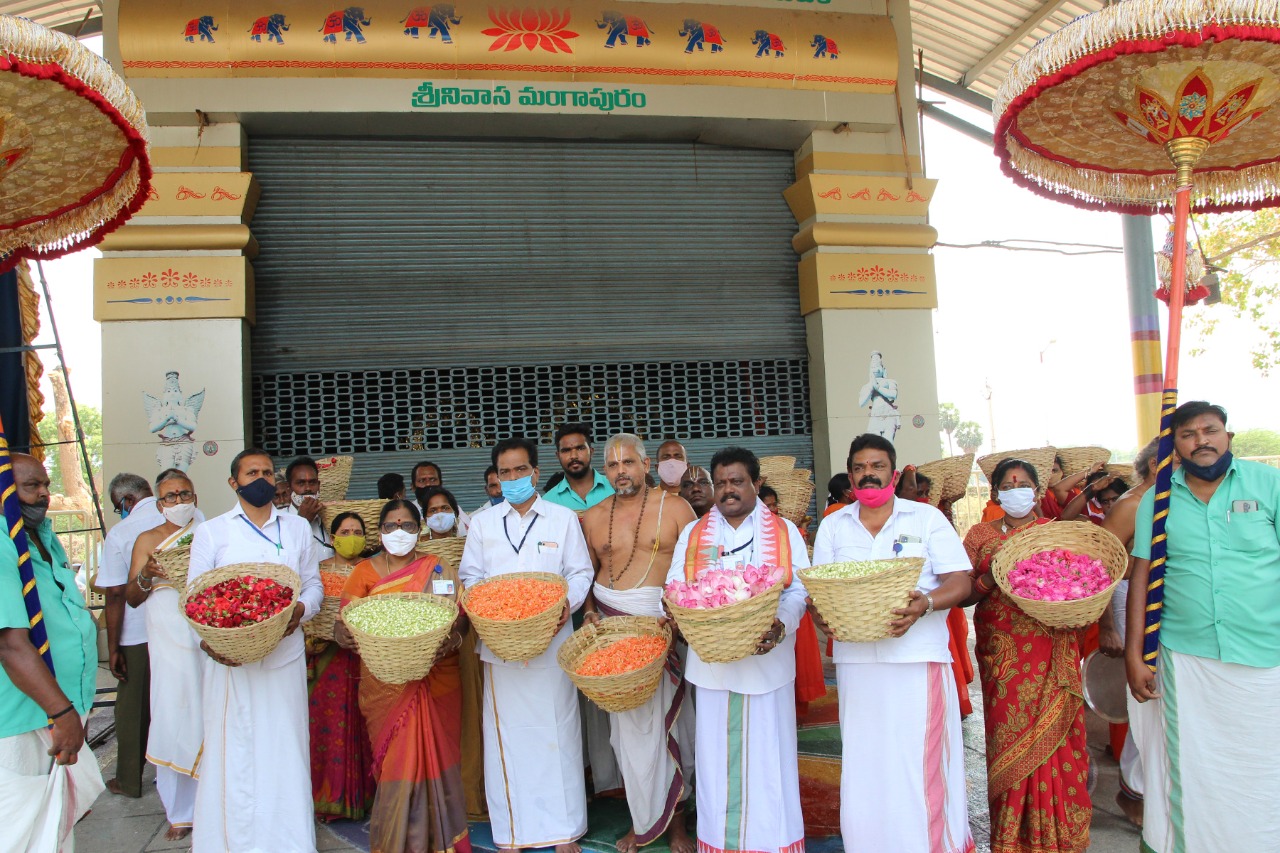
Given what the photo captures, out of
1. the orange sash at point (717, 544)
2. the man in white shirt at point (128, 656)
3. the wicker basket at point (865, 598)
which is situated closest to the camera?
the wicker basket at point (865, 598)

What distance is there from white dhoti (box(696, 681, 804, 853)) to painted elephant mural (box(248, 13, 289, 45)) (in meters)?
6.60

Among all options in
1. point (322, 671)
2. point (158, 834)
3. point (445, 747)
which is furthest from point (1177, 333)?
point (158, 834)

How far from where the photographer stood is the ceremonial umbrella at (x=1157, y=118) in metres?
3.18

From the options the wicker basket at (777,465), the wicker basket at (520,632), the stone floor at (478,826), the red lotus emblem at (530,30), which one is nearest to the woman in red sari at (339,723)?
the stone floor at (478,826)

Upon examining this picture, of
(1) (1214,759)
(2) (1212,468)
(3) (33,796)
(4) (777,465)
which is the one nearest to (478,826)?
(3) (33,796)

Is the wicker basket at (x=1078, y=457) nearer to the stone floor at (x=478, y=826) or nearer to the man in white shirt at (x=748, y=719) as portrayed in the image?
the stone floor at (x=478, y=826)

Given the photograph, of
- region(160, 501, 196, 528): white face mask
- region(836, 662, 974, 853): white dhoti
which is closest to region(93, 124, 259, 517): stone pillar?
region(160, 501, 196, 528): white face mask

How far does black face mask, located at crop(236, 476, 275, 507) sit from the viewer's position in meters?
4.11

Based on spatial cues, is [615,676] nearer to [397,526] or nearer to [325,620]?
[397,526]

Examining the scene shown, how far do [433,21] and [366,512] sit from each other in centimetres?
461

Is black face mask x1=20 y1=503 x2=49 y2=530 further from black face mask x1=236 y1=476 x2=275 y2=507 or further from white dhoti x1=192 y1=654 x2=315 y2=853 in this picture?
white dhoti x1=192 y1=654 x2=315 y2=853

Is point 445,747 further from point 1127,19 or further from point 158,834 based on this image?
point 1127,19

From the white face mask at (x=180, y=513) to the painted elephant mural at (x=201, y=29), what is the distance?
4593 millimetres

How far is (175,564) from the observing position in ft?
14.9
